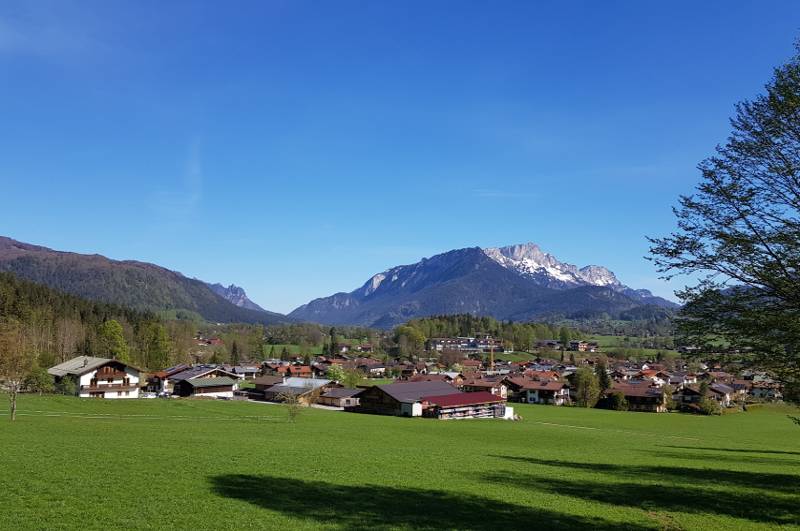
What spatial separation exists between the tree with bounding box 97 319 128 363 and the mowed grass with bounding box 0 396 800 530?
66732 mm

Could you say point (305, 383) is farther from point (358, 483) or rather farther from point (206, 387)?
point (358, 483)

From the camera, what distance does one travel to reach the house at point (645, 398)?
10319 cm

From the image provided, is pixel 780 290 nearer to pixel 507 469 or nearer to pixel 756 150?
pixel 756 150

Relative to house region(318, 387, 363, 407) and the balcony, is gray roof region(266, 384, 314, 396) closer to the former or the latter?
house region(318, 387, 363, 407)

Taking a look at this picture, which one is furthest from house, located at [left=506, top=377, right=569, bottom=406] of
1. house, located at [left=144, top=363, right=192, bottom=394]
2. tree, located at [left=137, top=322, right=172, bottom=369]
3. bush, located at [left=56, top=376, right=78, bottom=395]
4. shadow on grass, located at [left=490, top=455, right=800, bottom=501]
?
shadow on grass, located at [left=490, top=455, right=800, bottom=501]

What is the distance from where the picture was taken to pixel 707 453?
135ft

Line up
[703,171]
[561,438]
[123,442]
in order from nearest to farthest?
1. [703,171]
2. [123,442]
3. [561,438]

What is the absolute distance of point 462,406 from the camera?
79875mm

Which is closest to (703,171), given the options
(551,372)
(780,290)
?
(780,290)

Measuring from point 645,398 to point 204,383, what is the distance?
8235cm

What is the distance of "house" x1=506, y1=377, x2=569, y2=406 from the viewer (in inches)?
4446

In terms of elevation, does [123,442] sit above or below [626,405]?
above

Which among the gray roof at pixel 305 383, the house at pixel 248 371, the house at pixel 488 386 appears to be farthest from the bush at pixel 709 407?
the house at pixel 248 371

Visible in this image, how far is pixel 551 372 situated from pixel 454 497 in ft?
420
